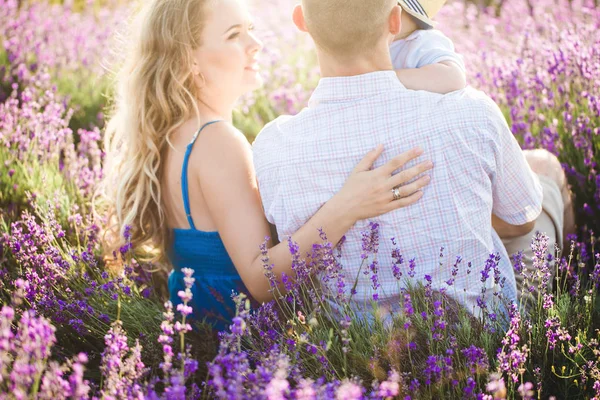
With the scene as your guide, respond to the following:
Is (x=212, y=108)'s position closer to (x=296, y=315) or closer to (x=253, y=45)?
(x=253, y=45)

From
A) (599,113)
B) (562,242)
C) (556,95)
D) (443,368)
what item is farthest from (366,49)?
(556,95)

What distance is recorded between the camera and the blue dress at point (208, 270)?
285 centimetres

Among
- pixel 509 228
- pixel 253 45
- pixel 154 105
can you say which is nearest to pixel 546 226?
pixel 509 228

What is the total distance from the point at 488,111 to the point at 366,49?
0.48 metres

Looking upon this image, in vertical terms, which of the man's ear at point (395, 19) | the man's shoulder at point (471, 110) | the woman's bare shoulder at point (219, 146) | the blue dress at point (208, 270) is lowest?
the blue dress at point (208, 270)

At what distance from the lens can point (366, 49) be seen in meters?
2.29

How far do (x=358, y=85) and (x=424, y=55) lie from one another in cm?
47

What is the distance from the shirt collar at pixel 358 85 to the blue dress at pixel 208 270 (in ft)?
2.47

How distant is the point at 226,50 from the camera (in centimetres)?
302

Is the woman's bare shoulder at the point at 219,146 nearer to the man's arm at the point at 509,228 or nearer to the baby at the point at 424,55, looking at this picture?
the baby at the point at 424,55

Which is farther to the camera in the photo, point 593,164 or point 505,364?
point 593,164

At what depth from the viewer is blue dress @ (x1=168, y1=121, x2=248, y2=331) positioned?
2850mm

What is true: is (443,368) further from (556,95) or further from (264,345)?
(556,95)

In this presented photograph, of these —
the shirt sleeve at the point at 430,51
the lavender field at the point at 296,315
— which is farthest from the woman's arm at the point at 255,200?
the shirt sleeve at the point at 430,51
